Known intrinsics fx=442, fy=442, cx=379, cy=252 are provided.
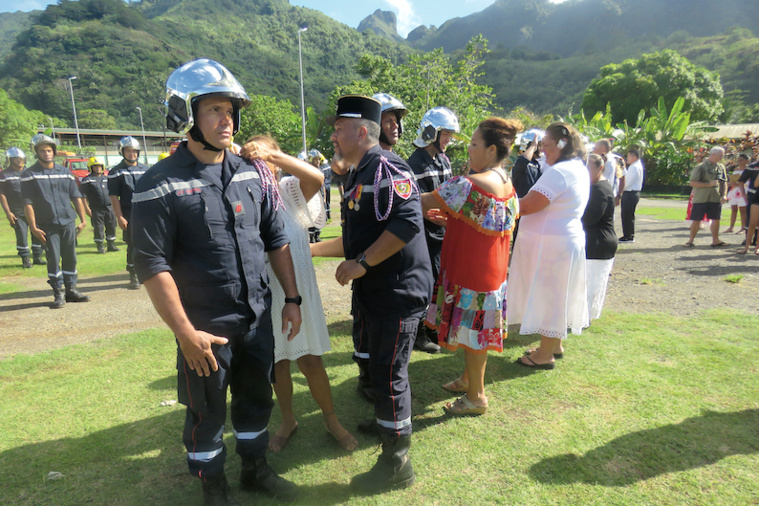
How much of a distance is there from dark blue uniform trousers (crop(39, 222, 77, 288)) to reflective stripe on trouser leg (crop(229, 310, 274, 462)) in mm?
5663

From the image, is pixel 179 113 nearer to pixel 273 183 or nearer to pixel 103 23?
pixel 273 183

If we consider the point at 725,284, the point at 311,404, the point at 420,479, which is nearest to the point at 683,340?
the point at 725,284

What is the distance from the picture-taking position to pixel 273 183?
264 centimetres

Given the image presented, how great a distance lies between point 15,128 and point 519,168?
45637mm

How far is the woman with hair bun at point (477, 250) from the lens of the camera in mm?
3189

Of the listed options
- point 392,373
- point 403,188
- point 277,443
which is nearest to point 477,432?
point 392,373

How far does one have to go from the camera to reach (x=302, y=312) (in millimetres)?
3051

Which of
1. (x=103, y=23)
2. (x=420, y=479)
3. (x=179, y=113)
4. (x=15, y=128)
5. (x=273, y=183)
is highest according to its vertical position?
(x=103, y=23)

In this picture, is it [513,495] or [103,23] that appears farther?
[103,23]

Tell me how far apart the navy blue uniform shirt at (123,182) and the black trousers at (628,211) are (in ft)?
33.6

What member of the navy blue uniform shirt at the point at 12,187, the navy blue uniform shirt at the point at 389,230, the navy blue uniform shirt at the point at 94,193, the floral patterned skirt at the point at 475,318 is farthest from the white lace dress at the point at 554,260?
the navy blue uniform shirt at the point at 12,187

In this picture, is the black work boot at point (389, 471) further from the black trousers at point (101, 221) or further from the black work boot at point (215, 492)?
the black trousers at point (101, 221)

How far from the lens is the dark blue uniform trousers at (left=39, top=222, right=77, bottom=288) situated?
6547 mm

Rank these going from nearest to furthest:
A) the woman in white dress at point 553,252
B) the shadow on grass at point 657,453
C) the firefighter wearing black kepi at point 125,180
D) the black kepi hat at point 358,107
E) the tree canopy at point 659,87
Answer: the black kepi hat at point 358,107 < the shadow on grass at point 657,453 < the woman in white dress at point 553,252 < the firefighter wearing black kepi at point 125,180 < the tree canopy at point 659,87
